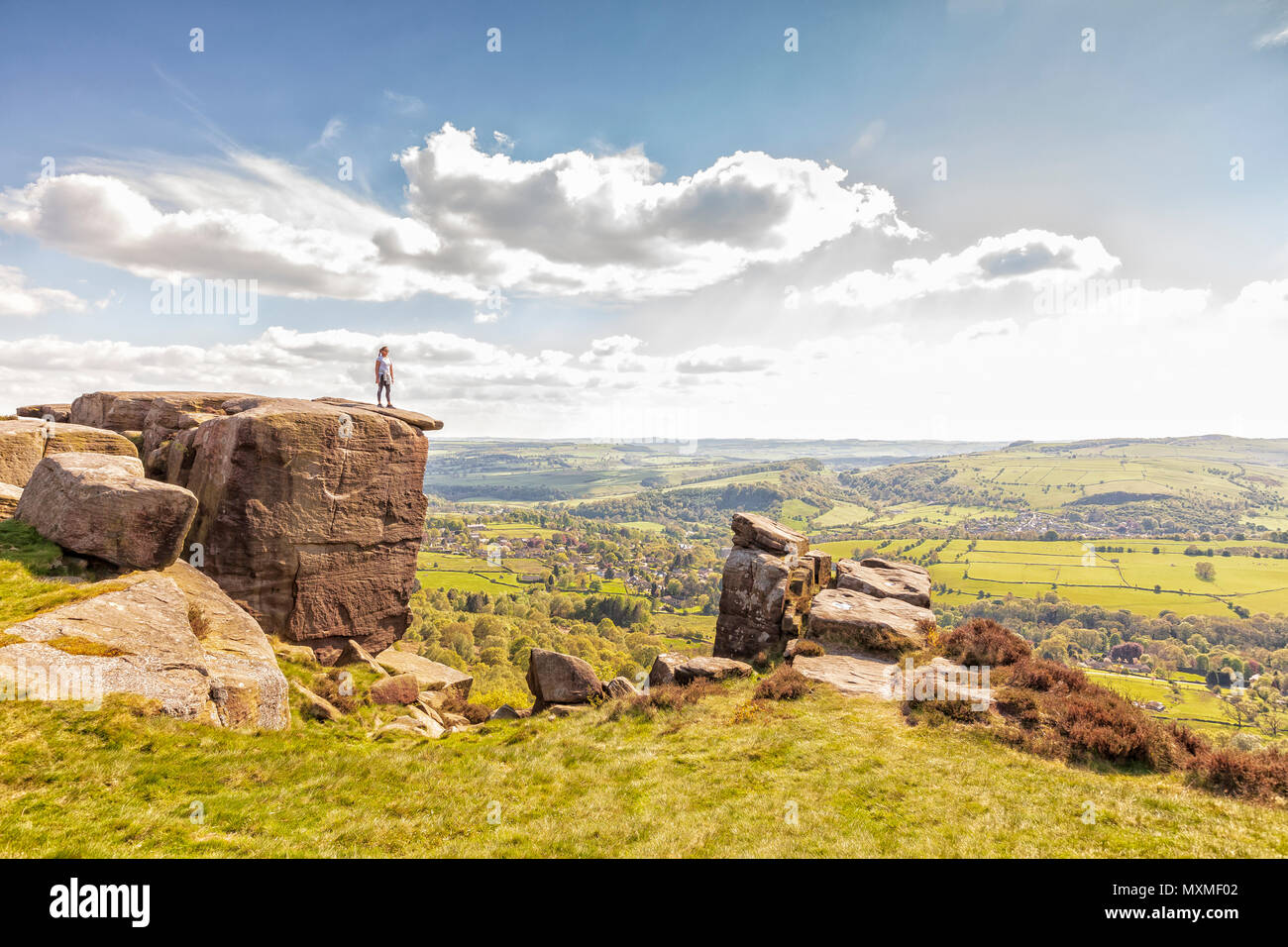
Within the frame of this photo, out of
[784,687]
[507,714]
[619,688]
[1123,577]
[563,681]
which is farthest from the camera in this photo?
[1123,577]

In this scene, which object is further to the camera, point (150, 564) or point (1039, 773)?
point (150, 564)

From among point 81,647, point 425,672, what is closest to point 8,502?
point 81,647

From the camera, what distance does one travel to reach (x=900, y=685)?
20.4 meters

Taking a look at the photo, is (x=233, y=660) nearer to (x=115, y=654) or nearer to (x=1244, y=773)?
(x=115, y=654)

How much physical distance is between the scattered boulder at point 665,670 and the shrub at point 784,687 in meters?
4.69

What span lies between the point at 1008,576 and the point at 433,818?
553ft

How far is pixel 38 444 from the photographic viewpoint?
2298 centimetres

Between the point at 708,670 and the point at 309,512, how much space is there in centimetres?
2182

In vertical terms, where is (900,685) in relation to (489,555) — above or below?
above

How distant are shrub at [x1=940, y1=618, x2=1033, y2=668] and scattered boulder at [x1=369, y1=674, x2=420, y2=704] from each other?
83.3 feet

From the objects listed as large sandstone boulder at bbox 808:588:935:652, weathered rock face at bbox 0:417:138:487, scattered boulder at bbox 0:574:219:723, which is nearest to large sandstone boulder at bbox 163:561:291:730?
scattered boulder at bbox 0:574:219:723

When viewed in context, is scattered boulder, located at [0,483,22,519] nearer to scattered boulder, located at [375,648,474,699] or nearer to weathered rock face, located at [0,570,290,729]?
weathered rock face, located at [0,570,290,729]
